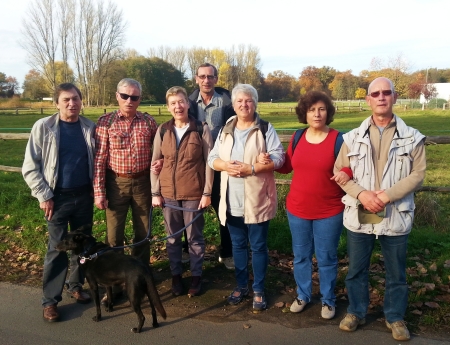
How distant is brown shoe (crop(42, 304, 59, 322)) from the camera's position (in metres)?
3.88

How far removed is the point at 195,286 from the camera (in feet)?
14.4

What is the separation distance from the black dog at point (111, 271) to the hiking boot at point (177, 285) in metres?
0.63

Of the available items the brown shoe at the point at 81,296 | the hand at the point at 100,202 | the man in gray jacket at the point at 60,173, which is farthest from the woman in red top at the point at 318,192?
the brown shoe at the point at 81,296

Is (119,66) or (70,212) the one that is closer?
(70,212)

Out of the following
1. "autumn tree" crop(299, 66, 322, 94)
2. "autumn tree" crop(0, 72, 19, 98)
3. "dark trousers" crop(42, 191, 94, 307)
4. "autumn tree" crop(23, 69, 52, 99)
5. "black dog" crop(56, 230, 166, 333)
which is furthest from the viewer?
"autumn tree" crop(299, 66, 322, 94)

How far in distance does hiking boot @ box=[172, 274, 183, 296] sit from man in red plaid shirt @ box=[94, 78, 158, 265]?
0.78 m

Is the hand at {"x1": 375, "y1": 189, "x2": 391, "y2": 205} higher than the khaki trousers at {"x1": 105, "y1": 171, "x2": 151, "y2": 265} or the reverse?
higher

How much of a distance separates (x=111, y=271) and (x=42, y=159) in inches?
51.9

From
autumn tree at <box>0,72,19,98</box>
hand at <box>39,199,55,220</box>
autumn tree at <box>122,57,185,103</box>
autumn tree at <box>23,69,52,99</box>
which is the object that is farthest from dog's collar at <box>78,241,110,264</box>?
autumn tree at <box>0,72,19,98</box>

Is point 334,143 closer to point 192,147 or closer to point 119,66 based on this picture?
point 192,147

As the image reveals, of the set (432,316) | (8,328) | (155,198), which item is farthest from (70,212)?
(432,316)

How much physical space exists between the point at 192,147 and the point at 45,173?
1496mm

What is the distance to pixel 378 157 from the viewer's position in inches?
132

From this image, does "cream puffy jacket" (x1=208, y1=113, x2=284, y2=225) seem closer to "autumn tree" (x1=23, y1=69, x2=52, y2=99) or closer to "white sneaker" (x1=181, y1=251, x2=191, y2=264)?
"white sneaker" (x1=181, y1=251, x2=191, y2=264)
